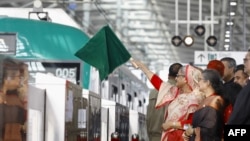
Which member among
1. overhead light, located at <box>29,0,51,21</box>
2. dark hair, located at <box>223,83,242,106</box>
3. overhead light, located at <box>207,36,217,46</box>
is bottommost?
dark hair, located at <box>223,83,242,106</box>

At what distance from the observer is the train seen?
826 centimetres

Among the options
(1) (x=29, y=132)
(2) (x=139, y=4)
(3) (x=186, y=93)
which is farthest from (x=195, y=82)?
(2) (x=139, y=4)

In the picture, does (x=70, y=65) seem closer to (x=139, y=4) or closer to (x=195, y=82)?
(x=195, y=82)

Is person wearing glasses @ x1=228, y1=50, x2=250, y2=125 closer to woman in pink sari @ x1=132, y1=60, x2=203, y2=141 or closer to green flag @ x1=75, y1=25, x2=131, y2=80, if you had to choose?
woman in pink sari @ x1=132, y1=60, x2=203, y2=141

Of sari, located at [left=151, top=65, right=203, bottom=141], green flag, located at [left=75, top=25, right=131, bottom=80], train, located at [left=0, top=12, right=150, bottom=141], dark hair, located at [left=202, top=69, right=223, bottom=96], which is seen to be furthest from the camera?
green flag, located at [left=75, top=25, right=131, bottom=80]

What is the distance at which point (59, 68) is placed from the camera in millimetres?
12750

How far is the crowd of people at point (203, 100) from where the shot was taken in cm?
683

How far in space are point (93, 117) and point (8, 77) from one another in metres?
4.40

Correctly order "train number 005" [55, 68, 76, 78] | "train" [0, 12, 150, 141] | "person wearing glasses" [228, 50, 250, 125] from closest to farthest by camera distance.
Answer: "person wearing glasses" [228, 50, 250, 125] → "train" [0, 12, 150, 141] → "train number 005" [55, 68, 76, 78]

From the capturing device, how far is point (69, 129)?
870 cm

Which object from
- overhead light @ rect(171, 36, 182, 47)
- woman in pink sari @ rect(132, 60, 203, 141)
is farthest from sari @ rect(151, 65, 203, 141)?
overhead light @ rect(171, 36, 182, 47)

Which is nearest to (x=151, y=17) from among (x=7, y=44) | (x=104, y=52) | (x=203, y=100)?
(x=104, y=52)

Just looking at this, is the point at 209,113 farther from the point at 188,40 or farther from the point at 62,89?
the point at 188,40

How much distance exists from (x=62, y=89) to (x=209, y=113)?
6.45 ft
